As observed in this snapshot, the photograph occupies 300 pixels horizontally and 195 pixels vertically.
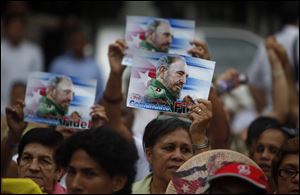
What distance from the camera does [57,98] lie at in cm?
830

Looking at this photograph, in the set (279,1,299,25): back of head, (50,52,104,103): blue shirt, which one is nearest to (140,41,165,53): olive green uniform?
(279,1,299,25): back of head

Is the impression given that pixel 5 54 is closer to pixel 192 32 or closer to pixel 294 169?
pixel 192 32

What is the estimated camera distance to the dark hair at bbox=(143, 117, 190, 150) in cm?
750

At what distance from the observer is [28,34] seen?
16938 mm

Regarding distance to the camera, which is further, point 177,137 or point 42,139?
point 42,139

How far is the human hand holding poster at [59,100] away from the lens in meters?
8.22

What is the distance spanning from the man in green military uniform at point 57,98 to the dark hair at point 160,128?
0.88 metres

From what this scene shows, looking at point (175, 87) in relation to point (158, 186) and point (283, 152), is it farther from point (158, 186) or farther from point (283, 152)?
point (283, 152)

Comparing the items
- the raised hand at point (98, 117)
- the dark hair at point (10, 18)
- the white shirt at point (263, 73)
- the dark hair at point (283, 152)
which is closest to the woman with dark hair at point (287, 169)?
the dark hair at point (283, 152)

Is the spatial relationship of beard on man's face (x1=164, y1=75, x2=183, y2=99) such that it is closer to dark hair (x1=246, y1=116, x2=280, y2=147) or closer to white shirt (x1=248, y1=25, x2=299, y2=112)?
dark hair (x1=246, y1=116, x2=280, y2=147)

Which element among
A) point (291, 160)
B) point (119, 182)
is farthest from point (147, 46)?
point (119, 182)

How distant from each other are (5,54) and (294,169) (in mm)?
7074

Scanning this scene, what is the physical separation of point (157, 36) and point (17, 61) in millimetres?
5462

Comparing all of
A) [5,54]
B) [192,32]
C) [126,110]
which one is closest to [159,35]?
[192,32]
